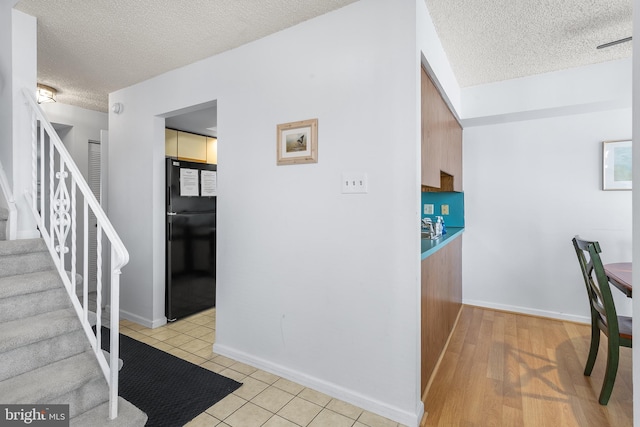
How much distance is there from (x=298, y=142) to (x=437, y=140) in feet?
3.38

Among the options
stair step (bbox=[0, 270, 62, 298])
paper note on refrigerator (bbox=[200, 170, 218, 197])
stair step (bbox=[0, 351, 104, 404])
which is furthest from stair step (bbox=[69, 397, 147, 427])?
paper note on refrigerator (bbox=[200, 170, 218, 197])

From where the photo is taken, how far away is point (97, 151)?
4176 millimetres

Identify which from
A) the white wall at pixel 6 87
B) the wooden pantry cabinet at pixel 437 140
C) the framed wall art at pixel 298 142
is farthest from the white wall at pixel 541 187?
the white wall at pixel 6 87

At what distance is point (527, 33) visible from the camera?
7.31 ft

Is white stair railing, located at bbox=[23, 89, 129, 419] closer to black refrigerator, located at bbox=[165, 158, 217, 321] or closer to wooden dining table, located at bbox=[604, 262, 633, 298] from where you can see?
black refrigerator, located at bbox=[165, 158, 217, 321]

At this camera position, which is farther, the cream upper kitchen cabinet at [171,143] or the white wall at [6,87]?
the cream upper kitchen cabinet at [171,143]

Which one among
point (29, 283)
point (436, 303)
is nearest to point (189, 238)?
point (29, 283)

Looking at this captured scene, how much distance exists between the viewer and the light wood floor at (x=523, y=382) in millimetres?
1738

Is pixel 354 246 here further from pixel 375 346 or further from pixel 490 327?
pixel 490 327

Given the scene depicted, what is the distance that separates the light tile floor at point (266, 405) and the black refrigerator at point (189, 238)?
0.72m

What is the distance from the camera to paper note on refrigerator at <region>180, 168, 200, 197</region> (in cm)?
319

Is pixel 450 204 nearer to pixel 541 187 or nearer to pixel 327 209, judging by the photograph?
pixel 541 187

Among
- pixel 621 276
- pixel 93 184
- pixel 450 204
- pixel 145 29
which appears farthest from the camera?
pixel 93 184

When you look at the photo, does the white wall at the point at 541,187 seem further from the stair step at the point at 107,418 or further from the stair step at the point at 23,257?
the stair step at the point at 23,257
